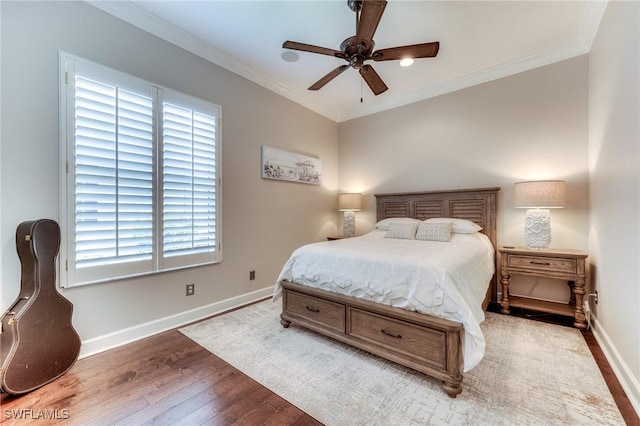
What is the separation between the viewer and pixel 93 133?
208cm

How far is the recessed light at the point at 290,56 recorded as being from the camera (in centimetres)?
292

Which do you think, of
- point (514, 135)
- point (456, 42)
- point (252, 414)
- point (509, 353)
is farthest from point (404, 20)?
point (252, 414)

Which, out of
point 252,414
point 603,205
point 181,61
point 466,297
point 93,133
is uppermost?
point 181,61

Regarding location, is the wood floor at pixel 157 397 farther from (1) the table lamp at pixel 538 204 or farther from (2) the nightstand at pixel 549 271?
(1) the table lamp at pixel 538 204

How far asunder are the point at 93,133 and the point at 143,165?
0.41 meters

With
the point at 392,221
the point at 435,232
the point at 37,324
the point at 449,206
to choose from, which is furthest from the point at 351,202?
the point at 37,324

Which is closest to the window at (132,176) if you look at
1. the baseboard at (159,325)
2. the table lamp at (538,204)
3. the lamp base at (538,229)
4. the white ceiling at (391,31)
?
the baseboard at (159,325)

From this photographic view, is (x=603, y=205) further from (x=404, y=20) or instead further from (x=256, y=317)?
(x=256, y=317)

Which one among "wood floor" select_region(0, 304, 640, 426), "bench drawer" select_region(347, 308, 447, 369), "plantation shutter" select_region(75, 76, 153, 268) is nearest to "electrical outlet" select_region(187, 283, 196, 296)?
"plantation shutter" select_region(75, 76, 153, 268)

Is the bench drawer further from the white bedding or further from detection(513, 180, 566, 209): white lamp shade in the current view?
detection(513, 180, 566, 209): white lamp shade

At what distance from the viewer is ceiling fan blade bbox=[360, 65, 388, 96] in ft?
7.53

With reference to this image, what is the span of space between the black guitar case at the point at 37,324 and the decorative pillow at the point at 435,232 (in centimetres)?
329

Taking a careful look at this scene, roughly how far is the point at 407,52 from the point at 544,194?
2.08 metres

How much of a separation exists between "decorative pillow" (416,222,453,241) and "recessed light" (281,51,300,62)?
8.24 ft
